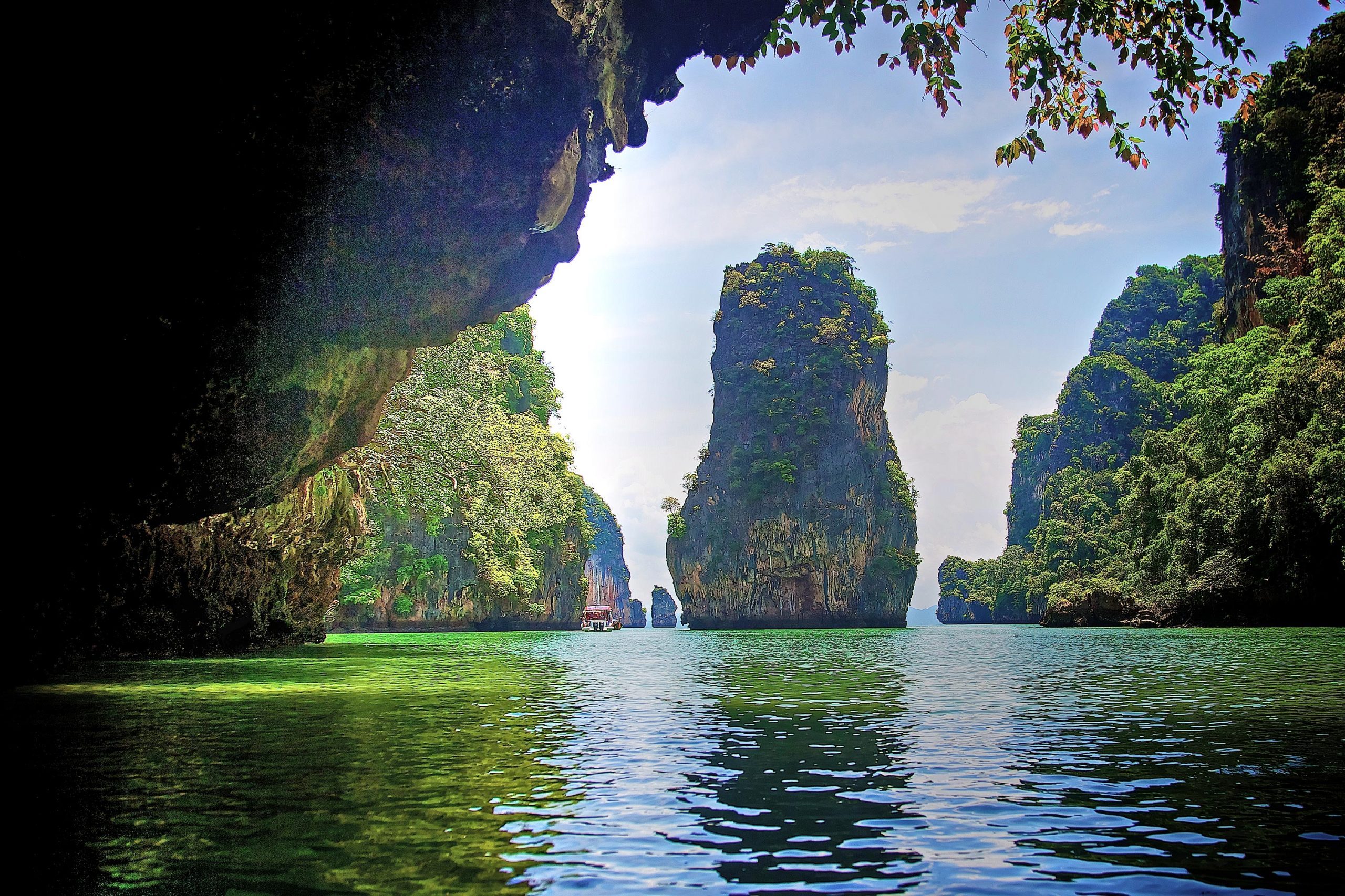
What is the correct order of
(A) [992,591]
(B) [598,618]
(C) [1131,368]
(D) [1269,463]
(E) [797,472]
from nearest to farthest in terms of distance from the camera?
(D) [1269,463], (B) [598,618], (C) [1131,368], (E) [797,472], (A) [992,591]

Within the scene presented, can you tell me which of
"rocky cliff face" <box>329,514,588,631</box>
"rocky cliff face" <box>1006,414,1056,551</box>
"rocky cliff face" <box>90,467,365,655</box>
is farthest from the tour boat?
"rocky cliff face" <box>1006,414,1056,551</box>

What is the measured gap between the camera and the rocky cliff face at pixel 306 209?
644 cm

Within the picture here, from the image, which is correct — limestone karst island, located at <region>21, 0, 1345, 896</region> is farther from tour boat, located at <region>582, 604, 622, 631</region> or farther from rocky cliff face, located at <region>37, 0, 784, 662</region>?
tour boat, located at <region>582, 604, 622, 631</region>

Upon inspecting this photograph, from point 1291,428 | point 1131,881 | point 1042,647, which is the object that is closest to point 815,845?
point 1131,881

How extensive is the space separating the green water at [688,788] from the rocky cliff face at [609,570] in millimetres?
120836

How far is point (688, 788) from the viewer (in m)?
4.79

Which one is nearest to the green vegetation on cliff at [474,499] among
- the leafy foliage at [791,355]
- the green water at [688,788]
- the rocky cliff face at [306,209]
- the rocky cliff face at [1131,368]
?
the rocky cliff face at [306,209]

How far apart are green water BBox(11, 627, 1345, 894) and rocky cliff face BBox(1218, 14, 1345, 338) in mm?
27471

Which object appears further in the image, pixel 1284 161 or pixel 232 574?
pixel 1284 161

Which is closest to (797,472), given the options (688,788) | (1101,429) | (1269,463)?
(1101,429)

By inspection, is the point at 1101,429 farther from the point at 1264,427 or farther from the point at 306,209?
the point at 306,209

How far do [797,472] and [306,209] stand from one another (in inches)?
2787

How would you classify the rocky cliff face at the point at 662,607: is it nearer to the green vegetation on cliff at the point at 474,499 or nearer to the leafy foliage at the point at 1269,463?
the green vegetation on cliff at the point at 474,499

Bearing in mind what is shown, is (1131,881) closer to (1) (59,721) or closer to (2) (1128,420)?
(1) (59,721)
